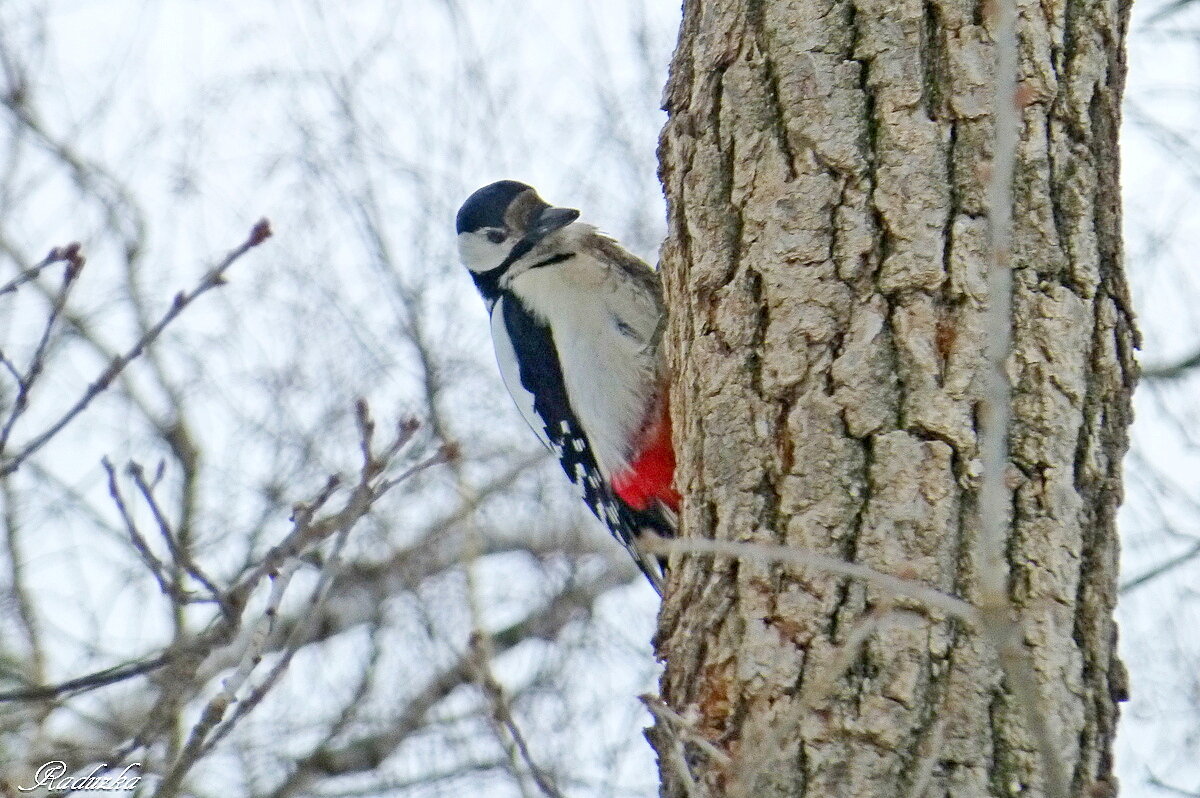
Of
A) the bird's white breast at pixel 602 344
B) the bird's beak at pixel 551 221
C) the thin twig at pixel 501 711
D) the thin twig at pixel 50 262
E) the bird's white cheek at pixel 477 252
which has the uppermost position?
the bird's white cheek at pixel 477 252

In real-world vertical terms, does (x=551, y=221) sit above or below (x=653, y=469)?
above

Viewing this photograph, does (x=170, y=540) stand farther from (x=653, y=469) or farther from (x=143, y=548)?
(x=653, y=469)

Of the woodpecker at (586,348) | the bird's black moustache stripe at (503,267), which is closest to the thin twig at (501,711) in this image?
the woodpecker at (586,348)

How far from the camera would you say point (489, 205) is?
13.4 feet

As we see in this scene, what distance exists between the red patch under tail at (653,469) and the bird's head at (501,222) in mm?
700

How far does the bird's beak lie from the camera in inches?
152

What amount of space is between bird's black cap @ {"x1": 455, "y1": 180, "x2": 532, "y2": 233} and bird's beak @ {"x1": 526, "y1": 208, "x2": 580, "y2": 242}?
17 cm

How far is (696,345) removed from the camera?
7.95ft

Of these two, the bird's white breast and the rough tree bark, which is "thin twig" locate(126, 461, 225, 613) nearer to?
the rough tree bark

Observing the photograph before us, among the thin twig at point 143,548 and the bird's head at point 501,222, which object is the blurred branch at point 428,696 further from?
the thin twig at point 143,548

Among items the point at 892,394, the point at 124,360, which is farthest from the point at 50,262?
the point at 892,394

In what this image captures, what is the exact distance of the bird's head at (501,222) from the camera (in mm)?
4047

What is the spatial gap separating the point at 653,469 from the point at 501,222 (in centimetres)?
93

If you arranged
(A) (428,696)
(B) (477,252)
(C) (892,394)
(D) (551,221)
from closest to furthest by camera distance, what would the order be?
(C) (892,394) → (D) (551,221) → (B) (477,252) → (A) (428,696)
